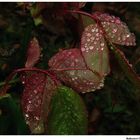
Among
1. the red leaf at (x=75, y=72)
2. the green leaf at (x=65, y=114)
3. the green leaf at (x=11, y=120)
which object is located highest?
the red leaf at (x=75, y=72)

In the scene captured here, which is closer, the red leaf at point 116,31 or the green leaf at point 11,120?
the red leaf at point 116,31

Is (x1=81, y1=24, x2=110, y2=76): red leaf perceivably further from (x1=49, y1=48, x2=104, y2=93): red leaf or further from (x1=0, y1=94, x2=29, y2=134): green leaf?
(x1=0, y1=94, x2=29, y2=134): green leaf

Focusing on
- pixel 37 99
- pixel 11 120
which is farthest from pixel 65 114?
pixel 11 120

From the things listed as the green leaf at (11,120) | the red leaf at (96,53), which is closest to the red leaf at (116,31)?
the red leaf at (96,53)

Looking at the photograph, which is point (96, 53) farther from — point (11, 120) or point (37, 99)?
point (11, 120)

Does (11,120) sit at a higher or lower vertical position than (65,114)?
lower

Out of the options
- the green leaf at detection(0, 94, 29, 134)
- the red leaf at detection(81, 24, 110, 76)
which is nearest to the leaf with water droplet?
the red leaf at detection(81, 24, 110, 76)

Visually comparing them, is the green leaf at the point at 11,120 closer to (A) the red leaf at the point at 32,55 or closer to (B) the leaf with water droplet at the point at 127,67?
(A) the red leaf at the point at 32,55
